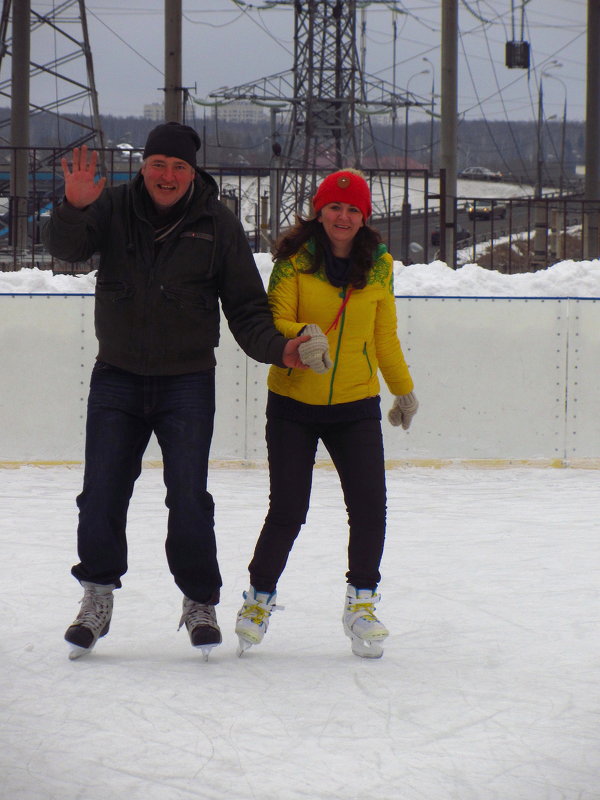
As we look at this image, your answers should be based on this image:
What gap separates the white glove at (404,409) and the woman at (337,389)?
0.08 metres

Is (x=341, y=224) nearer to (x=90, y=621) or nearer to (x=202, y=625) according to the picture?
(x=202, y=625)

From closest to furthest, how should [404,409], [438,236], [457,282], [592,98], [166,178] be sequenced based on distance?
[166,178] < [404,409] < [457,282] < [438,236] < [592,98]

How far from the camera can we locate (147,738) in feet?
8.90

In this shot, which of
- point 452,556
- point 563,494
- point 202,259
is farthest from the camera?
point 563,494

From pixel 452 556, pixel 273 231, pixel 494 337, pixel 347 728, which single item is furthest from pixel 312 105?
pixel 347 728

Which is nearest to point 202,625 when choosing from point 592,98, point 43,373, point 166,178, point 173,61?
point 166,178

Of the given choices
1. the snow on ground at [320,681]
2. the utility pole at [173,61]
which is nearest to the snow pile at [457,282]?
the snow on ground at [320,681]

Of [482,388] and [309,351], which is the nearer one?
[309,351]

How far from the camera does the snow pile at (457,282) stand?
723 centimetres

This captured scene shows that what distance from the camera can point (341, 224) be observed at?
3316 millimetres

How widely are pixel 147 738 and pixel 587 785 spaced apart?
100cm

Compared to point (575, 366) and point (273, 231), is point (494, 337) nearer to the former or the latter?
point (575, 366)

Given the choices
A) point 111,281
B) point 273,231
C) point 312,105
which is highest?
point 312,105

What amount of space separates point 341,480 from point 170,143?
1.08m
